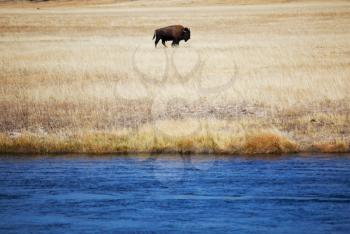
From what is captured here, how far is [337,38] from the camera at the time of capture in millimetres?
39719

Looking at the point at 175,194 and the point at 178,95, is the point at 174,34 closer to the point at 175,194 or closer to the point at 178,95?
the point at 178,95

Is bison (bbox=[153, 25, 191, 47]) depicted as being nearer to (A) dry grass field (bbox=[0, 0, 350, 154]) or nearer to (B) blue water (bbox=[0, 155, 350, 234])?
(A) dry grass field (bbox=[0, 0, 350, 154])

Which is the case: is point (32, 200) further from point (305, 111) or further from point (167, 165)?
point (305, 111)

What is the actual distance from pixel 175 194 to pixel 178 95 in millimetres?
9057

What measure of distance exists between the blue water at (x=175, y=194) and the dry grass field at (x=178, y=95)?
0.69 m

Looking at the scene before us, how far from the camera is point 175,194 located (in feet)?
44.9

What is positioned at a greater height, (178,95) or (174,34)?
(178,95)

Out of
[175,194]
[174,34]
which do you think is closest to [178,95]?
[175,194]

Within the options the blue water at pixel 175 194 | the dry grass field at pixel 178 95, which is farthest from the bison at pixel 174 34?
the blue water at pixel 175 194

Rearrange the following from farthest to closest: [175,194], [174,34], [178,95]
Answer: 1. [174,34]
2. [178,95]
3. [175,194]

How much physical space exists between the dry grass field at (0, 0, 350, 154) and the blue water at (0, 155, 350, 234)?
2.25 ft

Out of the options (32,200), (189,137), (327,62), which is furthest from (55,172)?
(327,62)

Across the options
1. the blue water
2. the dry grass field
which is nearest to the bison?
the dry grass field

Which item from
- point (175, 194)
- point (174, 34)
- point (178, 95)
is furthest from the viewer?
point (174, 34)
